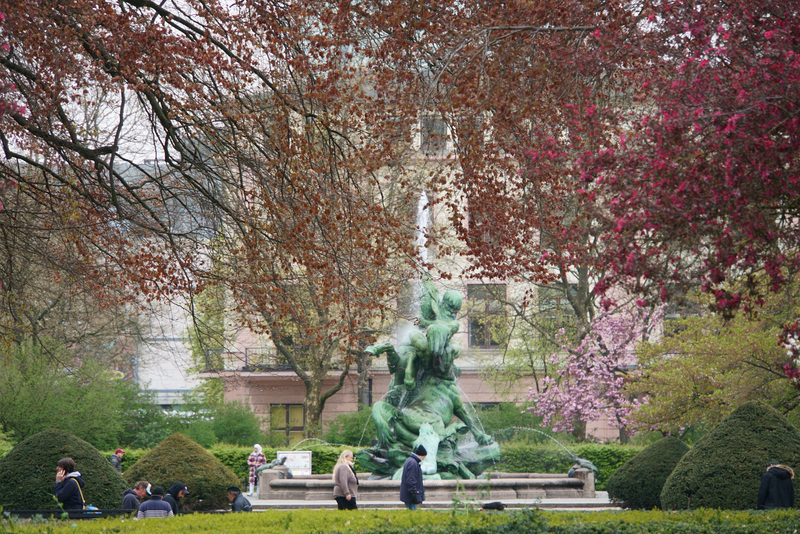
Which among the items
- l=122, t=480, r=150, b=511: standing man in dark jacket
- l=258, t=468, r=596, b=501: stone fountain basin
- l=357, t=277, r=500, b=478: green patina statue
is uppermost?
l=357, t=277, r=500, b=478: green patina statue

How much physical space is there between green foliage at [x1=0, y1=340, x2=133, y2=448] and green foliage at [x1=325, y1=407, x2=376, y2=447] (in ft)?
23.0

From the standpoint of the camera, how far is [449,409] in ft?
50.0

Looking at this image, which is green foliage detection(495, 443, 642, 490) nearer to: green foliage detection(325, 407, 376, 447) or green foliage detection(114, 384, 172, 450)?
green foliage detection(325, 407, 376, 447)

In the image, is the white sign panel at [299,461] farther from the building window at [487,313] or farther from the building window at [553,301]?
the building window at [553,301]

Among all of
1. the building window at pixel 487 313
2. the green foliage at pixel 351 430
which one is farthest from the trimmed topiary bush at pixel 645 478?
the green foliage at pixel 351 430

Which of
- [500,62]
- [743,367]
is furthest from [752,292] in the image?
[743,367]

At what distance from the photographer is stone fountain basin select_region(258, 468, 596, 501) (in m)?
13.6

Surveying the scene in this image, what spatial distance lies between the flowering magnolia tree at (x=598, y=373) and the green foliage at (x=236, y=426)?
9.52 metres

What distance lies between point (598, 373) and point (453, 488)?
13975 mm

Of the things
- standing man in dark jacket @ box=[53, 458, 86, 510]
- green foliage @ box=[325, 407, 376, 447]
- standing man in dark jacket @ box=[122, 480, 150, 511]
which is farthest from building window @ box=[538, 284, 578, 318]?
standing man in dark jacket @ box=[53, 458, 86, 510]

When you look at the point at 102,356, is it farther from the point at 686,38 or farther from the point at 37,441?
the point at 686,38

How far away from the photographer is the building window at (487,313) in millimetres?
30875

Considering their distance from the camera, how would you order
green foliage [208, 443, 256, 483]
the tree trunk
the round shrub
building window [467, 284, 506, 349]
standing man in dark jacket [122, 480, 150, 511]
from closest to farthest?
1. standing man in dark jacket [122, 480, 150, 511]
2. the round shrub
3. green foliage [208, 443, 256, 483]
4. the tree trunk
5. building window [467, 284, 506, 349]

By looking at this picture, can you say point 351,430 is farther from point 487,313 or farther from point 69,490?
point 69,490
